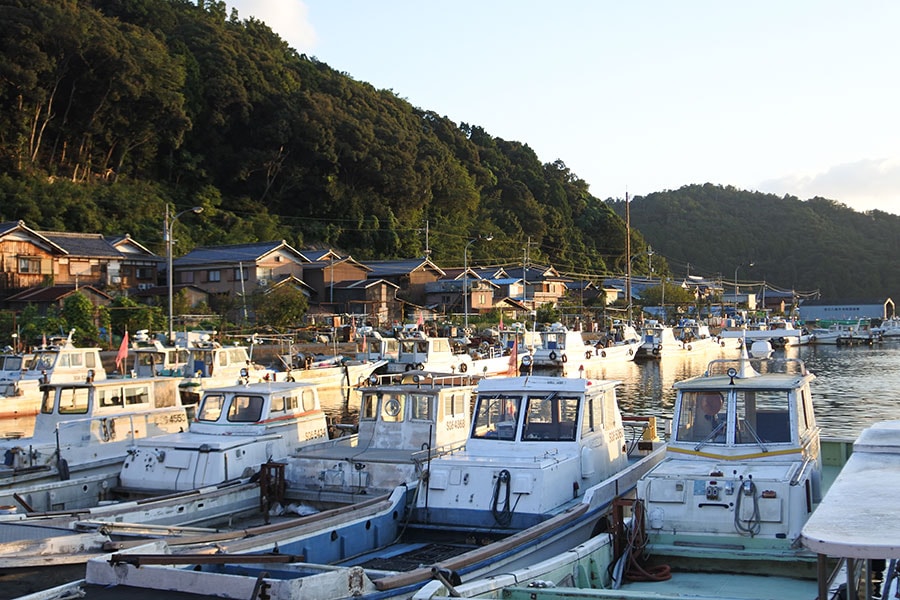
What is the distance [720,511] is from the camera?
11250 mm

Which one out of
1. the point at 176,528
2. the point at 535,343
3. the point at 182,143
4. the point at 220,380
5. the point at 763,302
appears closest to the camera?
the point at 176,528

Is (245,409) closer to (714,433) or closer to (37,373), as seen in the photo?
(714,433)

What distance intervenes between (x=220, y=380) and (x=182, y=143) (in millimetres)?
49813

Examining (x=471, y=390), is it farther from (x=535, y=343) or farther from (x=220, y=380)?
(x=535, y=343)

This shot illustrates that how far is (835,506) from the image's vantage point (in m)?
6.84

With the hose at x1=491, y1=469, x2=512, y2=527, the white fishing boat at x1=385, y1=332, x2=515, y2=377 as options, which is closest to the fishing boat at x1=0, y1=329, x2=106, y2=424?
the white fishing boat at x1=385, y1=332, x2=515, y2=377

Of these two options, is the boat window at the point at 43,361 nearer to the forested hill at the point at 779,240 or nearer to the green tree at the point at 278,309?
the green tree at the point at 278,309

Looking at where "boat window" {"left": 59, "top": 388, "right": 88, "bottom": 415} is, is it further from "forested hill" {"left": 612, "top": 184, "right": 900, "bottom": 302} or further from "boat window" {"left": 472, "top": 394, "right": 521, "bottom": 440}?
"forested hill" {"left": 612, "top": 184, "right": 900, "bottom": 302}

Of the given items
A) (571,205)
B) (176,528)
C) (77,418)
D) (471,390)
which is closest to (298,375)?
(77,418)

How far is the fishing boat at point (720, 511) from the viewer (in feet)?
34.7

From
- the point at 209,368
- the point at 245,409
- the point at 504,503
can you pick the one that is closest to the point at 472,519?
the point at 504,503

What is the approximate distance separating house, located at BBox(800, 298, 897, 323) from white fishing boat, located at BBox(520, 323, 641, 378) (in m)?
67.0

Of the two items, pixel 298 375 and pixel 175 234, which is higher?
pixel 175 234

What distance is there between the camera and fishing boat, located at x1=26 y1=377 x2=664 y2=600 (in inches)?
345
